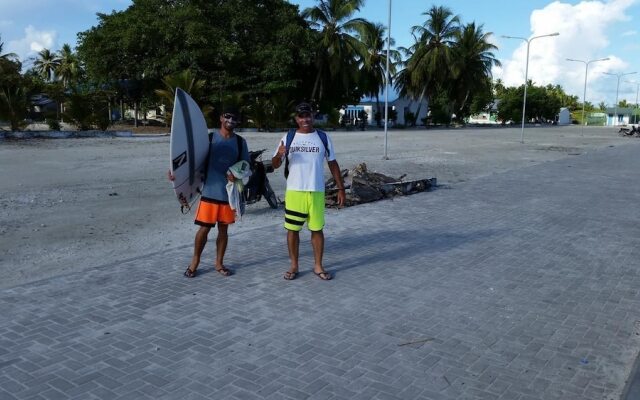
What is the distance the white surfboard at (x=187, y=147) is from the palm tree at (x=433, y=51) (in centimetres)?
4994

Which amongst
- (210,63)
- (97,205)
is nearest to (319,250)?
(97,205)

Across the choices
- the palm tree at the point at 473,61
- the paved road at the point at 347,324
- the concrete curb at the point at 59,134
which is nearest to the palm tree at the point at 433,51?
the palm tree at the point at 473,61

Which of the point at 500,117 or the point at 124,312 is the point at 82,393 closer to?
the point at 124,312

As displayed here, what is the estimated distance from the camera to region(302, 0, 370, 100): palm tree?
1646 inches

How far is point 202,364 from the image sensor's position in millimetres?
3578

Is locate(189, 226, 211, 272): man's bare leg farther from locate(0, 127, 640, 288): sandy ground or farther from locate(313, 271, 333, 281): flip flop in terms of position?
locate(313, 271, 333, 281): flip flop

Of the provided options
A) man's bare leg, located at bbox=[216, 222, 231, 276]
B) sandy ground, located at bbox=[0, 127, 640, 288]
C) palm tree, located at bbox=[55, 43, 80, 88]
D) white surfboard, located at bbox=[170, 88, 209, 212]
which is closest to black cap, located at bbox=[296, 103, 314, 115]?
white surfboard, located at bbox=[170, 88, 209, 212]

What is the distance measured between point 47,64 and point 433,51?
48.3 m

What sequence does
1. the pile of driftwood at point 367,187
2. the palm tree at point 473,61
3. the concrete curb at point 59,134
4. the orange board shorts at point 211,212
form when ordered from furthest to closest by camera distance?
the palm tree at point 473,61 < the concrete curb at point 59,134 < the pile of driftwood at point 367,187 < the orange board shorts at point 211,212

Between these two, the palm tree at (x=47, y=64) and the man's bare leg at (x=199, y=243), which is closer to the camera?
the man's bare leg at (x=199, y=243)

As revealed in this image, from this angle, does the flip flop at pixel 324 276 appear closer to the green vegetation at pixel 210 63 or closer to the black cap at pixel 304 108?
the black cap at pixel 304 108

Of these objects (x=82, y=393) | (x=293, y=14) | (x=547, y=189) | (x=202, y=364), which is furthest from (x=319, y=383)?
(x=293, y=14)

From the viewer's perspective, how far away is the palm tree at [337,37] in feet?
137

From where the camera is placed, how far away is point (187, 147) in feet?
16.6
